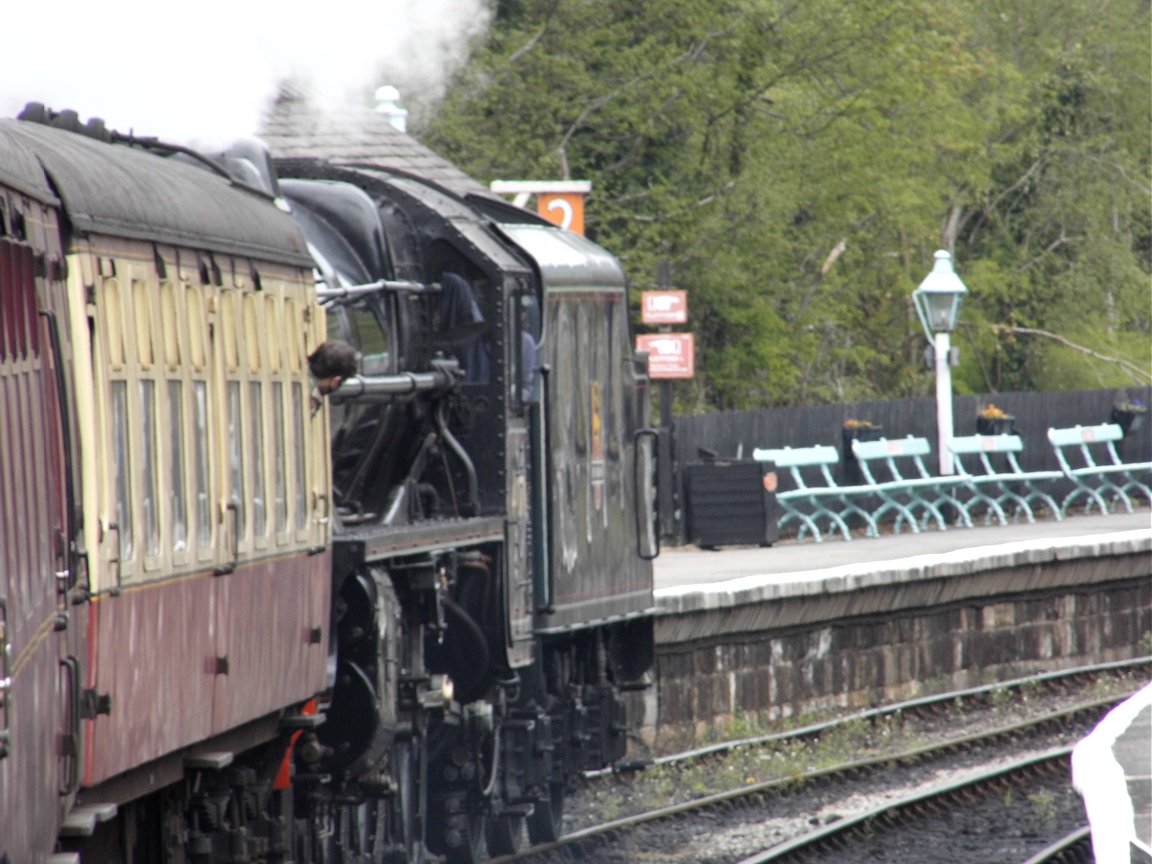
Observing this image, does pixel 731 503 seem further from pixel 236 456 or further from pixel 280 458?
pixel 236 456

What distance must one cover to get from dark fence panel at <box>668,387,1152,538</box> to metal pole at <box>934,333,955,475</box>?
3.21 feet

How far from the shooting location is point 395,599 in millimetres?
10586

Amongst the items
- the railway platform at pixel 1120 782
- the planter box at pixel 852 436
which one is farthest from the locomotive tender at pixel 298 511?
the planter box at pixel 852 436

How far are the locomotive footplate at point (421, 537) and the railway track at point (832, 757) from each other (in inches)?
70.9

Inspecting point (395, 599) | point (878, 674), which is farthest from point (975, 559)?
point (395, 599)

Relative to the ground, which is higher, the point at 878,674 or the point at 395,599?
the point at 395,599

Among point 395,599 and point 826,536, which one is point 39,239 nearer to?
point 395,599

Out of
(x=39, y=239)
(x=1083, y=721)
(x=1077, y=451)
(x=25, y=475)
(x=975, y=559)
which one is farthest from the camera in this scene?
(x=1077, y=451)

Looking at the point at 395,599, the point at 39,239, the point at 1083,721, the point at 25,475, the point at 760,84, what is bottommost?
the point at 1083,721

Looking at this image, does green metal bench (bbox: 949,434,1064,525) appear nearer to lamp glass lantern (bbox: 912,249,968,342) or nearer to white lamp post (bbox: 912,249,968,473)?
white lamp post (bbox: 912,249,968,473)

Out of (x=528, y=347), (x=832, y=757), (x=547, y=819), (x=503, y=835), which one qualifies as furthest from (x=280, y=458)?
(x=832, y=757)

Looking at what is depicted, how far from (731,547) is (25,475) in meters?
20.8

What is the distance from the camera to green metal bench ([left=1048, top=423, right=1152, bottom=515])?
3108cm

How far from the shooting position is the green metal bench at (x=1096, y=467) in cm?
3108
